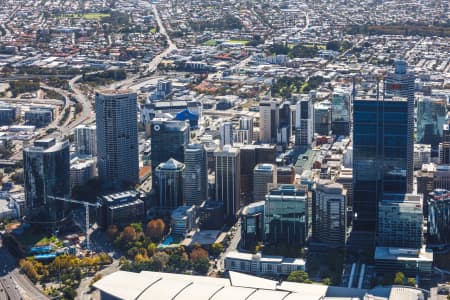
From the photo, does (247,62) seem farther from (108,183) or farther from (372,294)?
(372,294)

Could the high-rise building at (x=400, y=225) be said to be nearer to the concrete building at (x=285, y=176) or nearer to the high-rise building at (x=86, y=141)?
the concrete building at (x=285, y=176)

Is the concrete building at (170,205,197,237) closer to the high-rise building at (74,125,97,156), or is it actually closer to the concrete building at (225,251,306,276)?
the concrete building at (225,251,306,276)

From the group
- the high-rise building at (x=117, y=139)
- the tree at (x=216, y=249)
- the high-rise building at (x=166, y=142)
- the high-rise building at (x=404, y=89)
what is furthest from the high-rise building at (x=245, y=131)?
the tree at (x=216, y=249)

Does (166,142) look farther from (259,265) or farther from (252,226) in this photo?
(259,265)

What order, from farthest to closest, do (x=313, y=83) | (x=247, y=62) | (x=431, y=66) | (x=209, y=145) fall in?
(x=247, y=62) → (x=431, y=66) → (x=313, y=83) → (x=209, y=145)

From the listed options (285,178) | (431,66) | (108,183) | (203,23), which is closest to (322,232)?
(285,178)

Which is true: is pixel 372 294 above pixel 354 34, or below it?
below
